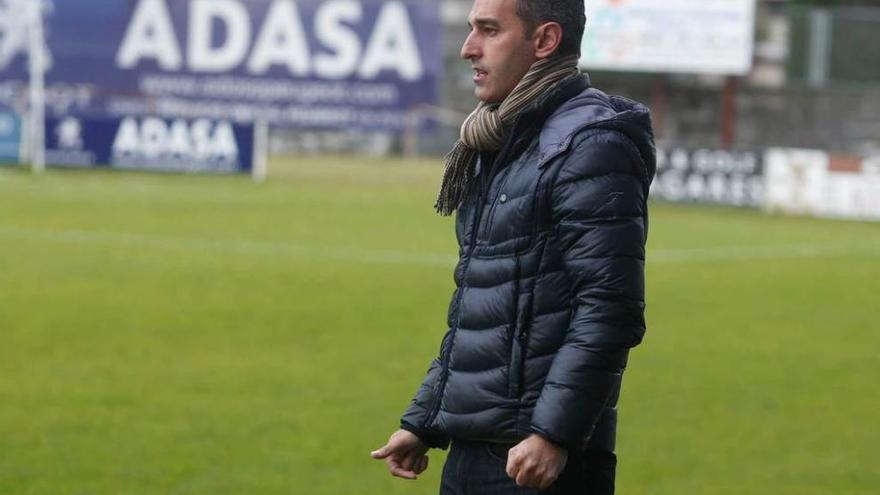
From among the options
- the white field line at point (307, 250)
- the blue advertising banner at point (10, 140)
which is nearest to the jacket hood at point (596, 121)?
the white field line at point (307, 250)

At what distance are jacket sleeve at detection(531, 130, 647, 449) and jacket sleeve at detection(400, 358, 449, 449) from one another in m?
0.52

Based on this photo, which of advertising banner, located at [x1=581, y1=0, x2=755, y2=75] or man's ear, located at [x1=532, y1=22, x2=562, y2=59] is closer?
man's ear, located at [x1=532, y1=22, x2=562, y2=59]

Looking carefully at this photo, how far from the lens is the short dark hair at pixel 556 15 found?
155 inches

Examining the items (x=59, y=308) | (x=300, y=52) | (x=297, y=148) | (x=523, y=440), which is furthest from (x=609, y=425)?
(x=297, y=148)

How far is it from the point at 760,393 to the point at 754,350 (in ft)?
7.00

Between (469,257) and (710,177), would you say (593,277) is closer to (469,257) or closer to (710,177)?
(469,257)

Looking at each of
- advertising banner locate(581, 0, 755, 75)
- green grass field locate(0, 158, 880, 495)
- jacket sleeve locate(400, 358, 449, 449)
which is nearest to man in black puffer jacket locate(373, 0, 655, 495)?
jacket sleeve locate(400, 358, 449, 449)

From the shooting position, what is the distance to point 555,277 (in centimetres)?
389

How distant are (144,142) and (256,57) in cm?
448

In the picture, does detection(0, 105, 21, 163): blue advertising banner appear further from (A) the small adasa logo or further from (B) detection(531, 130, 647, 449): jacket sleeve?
(B) detection(531, 130, 647, 449): jacket sleeve

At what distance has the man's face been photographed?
3967mm

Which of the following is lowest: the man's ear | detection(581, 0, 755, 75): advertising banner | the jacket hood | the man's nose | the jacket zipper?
A: detection(581, 0, 755, 75): advertising banner

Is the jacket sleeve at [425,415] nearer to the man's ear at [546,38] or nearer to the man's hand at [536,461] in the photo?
the man's hand at [536,461]

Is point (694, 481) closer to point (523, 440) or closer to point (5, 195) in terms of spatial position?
point (523, 440)
